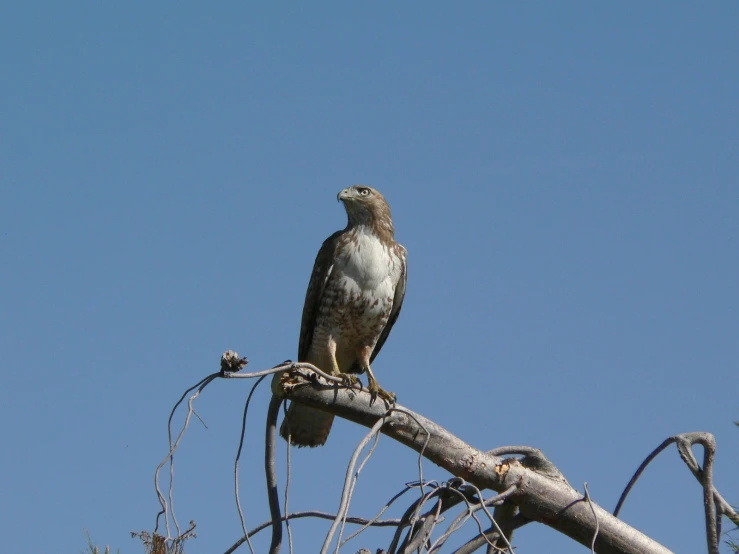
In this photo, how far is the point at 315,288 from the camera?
7055 millimetres

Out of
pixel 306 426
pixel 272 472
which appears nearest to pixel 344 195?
pixel 306 426

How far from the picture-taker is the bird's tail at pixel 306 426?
6.14 meters

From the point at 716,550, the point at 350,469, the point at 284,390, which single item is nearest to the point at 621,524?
the point at 716,550

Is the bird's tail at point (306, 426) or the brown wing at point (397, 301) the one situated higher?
the brown wing at point (397, 301)

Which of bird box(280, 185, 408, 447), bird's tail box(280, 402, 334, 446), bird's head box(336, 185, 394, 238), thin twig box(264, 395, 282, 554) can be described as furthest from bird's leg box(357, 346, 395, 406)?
thin twig box(264, 395, 282, 554)

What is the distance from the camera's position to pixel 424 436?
419 cm

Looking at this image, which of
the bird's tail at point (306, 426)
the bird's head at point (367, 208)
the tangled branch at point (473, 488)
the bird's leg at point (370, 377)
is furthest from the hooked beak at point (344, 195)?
the tangled branch at point (473, 488)

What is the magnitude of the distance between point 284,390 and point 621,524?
1.43 m

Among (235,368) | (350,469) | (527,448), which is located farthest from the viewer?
(527,448)

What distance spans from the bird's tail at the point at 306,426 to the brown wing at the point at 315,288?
100 centimetres

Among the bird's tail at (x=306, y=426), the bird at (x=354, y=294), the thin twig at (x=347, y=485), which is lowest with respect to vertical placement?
the thin twig at (x=347, y=485)

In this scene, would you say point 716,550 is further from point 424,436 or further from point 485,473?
point 424,436

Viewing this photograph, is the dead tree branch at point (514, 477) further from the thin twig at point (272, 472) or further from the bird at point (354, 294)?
the bird at point (354, 294)

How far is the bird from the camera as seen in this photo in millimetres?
6914
